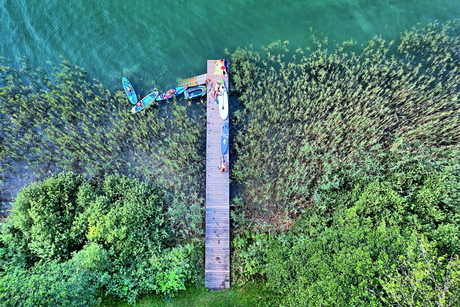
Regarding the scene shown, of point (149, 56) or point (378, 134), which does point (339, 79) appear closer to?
point (378, 134)

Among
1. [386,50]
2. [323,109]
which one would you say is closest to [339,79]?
[323,109]

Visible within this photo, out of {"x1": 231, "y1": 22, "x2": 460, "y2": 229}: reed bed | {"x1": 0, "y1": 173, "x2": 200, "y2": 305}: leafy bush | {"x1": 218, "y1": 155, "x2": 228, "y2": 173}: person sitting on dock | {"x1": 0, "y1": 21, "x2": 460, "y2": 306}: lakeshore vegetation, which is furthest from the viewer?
{"x1": 218, "y1": 155, "x2": 228, "y2": 173}: person sitting on dock

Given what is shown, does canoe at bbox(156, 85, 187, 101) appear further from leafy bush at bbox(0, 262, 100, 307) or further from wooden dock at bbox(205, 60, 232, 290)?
leafy bush at bbox(0, 262, 100, 307)

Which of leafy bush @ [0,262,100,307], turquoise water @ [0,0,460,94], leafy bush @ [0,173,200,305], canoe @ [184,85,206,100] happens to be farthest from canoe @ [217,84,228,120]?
leafy bush @ [0,262,100,307]

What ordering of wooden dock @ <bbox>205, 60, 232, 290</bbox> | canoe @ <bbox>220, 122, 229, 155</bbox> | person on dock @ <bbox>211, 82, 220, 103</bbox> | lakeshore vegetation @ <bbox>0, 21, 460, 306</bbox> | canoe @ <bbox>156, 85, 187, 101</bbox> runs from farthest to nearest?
canoe @ <bbox>156, 85, 187, 101</bbox>, person on dock @ <bbox>211, 82, 220, 103</bbox>, canoe @ <bbox>220, 122, 229, 155</bbox>, wooden dock @ <bbox>205, 60, 232, 290</bbox>, lakeshore vegetation @ <bbox>0, 21, 460, 306</bbox>

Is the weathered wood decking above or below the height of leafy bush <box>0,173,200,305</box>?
above

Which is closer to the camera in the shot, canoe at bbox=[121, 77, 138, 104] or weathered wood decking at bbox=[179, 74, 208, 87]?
canoe at bbox=[121, 77, 138, 104]

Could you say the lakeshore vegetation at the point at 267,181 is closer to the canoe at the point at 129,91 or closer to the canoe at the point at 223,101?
the canoe at the point at 129,91

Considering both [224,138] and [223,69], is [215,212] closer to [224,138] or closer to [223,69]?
[224,138]
